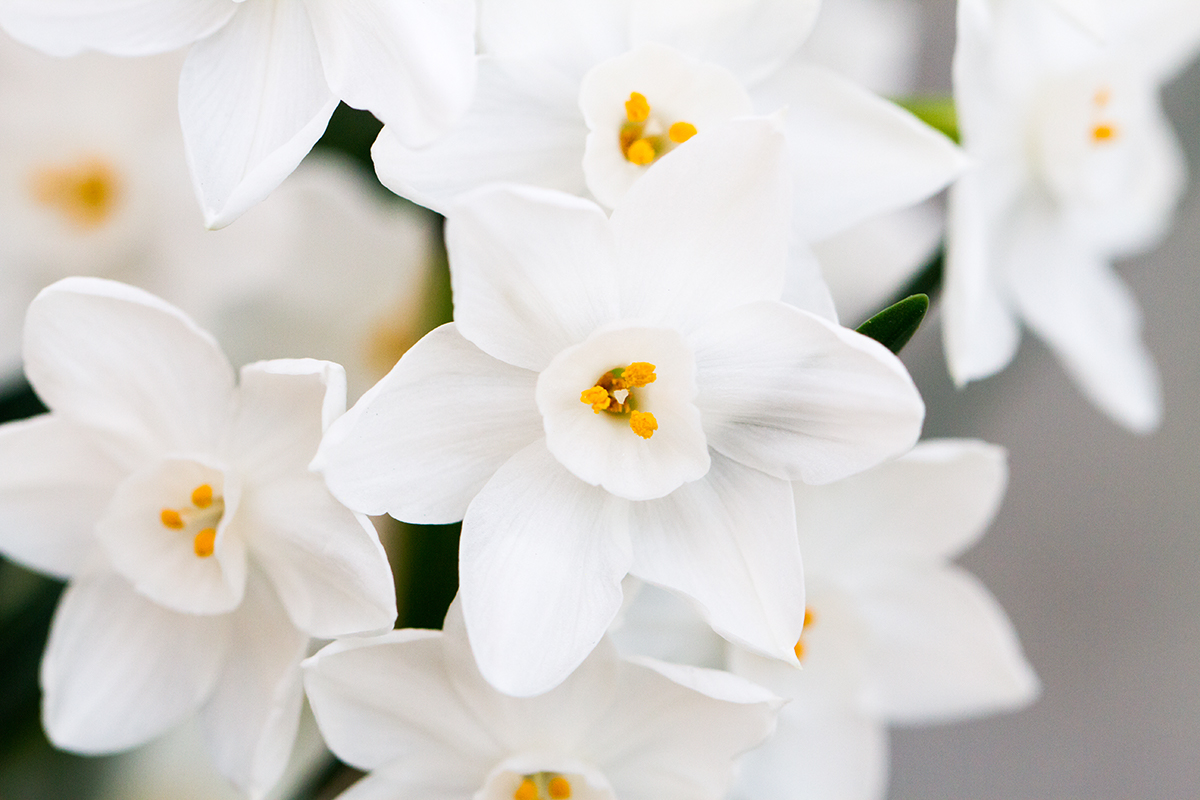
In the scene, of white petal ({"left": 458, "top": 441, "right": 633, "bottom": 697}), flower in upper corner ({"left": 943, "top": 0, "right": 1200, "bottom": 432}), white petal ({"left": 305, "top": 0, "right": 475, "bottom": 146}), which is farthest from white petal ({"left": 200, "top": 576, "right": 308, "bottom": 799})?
flower in upper corner ({"left": 943, "top": 0, "right": 1200, "bottom": 432})

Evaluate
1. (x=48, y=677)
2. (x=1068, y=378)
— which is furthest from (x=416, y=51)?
(x=1068, y=378)

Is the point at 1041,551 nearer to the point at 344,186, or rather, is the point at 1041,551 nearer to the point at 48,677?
the point at 344,186

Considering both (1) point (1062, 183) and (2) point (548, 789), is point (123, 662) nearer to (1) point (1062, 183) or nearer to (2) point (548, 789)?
(2) point (548, 789)

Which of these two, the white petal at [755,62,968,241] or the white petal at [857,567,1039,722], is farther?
the white petal at [857,567,1039,722]

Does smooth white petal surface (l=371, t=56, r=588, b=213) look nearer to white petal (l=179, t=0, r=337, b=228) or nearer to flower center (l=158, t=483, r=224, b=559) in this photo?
white petal (l=179, t=0, r=337, b=228)

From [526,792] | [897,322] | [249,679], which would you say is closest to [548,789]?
[526,792]

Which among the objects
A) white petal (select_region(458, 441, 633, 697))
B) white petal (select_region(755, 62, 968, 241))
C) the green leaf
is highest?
white petal (select_region(755, 62, 968, 241))

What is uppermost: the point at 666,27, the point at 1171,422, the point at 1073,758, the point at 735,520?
the point at 666,27

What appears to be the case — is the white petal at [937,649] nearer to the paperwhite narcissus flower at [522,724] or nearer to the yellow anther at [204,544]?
the paperwhite narcissus flower at [522,724]

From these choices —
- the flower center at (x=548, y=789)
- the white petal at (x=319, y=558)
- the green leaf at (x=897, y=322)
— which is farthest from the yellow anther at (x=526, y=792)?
the green leaf at (x=897, y=322)
